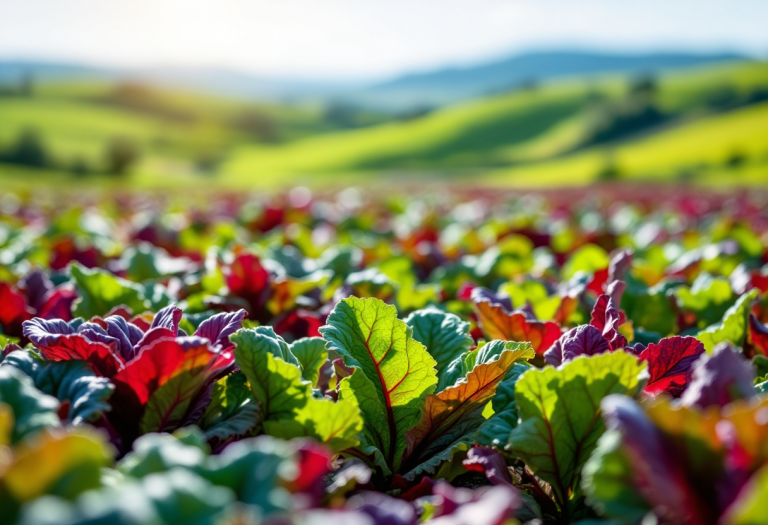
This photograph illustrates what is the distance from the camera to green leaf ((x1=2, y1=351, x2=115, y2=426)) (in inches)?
50.4

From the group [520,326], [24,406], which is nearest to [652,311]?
[520,326]

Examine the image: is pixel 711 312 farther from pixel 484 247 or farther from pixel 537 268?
pixel 484 247

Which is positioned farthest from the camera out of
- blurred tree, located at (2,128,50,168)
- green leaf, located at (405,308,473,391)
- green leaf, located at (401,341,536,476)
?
blurred tree, located at (2,128,50,168)

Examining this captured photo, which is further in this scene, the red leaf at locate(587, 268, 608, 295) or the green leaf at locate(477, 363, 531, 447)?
the red leaf at locate(587, 268, 608, 295)

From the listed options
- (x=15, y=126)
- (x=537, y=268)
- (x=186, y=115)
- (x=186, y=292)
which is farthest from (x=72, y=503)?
(x=186, y=115)

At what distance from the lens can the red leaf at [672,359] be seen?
1613 mm

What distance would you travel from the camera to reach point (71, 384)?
136 cm

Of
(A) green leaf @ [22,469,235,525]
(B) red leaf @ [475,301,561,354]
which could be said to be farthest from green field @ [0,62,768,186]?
(A) green leaf @ [22,469,235,525]

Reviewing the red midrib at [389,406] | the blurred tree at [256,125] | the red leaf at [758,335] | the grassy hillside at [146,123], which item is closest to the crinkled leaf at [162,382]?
the red midrib at [389,406]

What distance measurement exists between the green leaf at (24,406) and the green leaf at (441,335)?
941 millimetres

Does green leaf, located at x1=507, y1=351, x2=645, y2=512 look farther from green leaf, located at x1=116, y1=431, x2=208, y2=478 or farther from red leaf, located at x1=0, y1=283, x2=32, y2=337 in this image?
red leaf, located at x1=0, y1=283, x2=32, y2=337

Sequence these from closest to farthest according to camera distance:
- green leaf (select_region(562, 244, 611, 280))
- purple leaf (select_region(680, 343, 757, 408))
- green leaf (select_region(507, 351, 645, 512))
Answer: purple leaf (select_region(680, 343, 757, 408)) < green leaf (select_region(507, 351, 645, 512)) < green leaf (select_region(562, 244, 611, 280))

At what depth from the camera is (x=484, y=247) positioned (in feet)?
16.3

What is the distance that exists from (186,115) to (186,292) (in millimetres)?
102894
